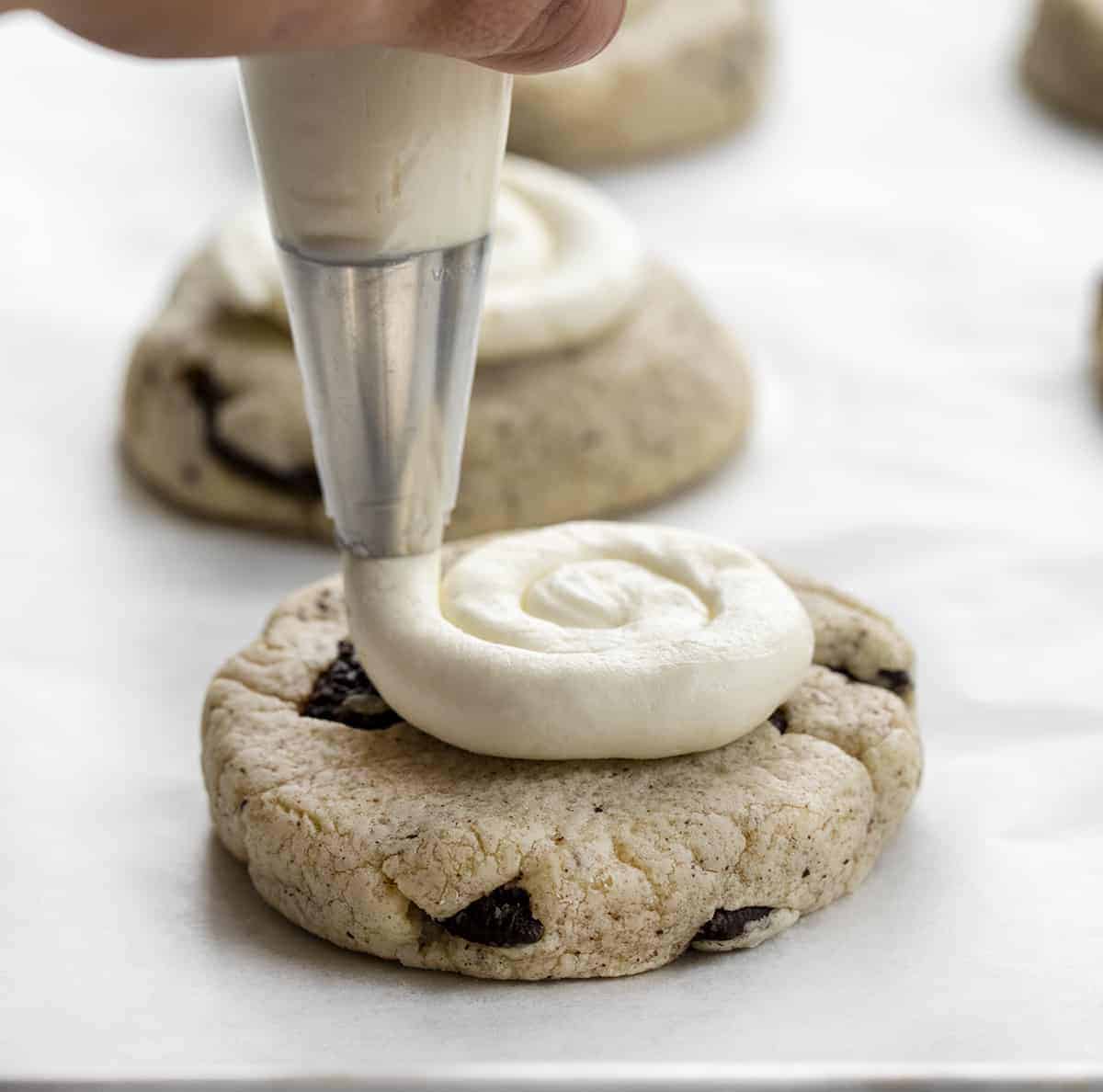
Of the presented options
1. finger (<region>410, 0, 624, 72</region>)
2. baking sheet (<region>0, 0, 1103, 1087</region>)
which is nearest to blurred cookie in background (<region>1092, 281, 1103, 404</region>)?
baking sheet (<region>0, 0, 1103, 1087</region>)

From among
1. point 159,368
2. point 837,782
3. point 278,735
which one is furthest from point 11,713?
point 837,782

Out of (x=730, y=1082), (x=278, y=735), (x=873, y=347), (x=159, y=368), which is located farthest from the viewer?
(x=873, y=347)

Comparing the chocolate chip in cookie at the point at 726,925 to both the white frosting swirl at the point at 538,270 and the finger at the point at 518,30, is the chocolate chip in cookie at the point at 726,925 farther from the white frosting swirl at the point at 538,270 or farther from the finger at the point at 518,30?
the white frosting swirl at the point at 538,270

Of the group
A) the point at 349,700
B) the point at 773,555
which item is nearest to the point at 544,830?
the point at 349,700

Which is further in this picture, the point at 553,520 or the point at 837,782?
the point at 553,520

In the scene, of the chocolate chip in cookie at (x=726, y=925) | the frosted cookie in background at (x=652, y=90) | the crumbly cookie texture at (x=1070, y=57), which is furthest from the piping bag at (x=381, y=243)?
the crumbly cookie texture at (x=1070, y=57)

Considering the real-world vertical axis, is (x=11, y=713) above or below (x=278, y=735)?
below

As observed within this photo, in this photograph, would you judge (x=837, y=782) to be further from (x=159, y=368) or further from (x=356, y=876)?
(x=159, y=368)

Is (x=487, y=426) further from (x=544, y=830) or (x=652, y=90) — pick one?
(x=652, y=90)
